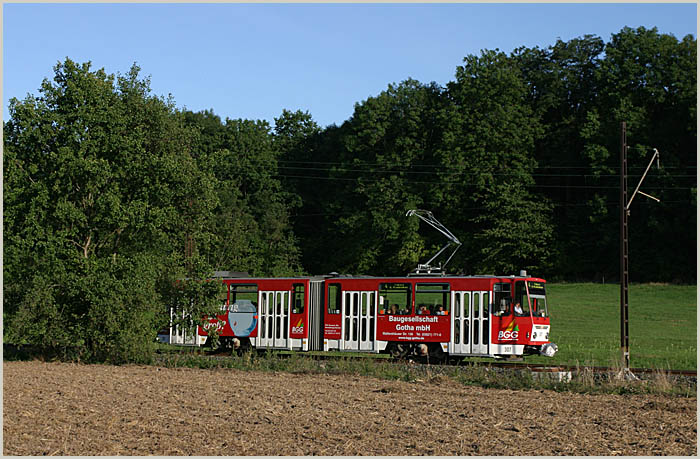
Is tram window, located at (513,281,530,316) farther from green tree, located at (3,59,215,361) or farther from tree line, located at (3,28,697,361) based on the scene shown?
tree line, located at (3,28,697,361)

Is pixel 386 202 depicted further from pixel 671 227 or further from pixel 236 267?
pixel 671 227

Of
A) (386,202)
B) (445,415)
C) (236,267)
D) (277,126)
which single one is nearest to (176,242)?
(445,415)

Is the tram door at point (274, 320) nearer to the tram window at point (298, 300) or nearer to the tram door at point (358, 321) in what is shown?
the tram window at point (298, 300)

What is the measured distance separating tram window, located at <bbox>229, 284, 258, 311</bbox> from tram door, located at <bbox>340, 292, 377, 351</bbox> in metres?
3.44

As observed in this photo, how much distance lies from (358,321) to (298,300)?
234 cm

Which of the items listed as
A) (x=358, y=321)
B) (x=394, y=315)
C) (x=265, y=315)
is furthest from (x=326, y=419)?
(x=265, y=315)

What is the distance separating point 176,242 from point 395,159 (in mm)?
39510

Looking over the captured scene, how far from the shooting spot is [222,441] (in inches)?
414

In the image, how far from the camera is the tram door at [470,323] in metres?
24.4

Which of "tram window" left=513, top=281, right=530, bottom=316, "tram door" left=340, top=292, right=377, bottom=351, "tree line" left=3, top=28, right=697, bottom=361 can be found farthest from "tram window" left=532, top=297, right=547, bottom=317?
"tree line" left=3, top=28, right=697, bottom=361

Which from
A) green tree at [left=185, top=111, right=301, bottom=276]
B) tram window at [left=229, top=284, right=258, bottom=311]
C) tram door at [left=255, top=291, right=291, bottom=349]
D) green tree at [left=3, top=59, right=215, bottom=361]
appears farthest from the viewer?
green tree at [left=185, top=111, right=301, bottom=276]

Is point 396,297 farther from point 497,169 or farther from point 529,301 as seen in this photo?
point 497,169

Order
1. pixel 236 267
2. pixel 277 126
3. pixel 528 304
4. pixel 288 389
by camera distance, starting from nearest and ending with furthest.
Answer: pixel 288 389 → pixel 528 304 → pixel 236 267 → pixel 277 126

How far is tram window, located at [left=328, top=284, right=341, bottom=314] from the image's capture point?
87.9ft
